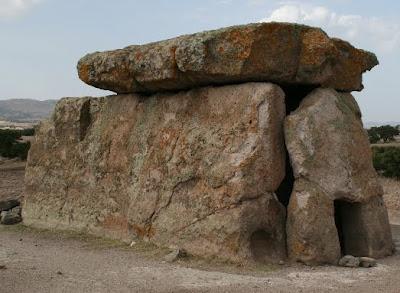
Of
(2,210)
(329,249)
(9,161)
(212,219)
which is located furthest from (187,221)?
(9,161)

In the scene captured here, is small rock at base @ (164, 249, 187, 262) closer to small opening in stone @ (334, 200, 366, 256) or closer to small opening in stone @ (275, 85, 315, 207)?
small opening in stone @ (275, 85, 315, 207)

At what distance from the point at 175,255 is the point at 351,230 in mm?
2659

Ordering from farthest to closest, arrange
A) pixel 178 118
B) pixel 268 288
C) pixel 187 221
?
pixel 178 118, pixel 187 221, pixel 268 288

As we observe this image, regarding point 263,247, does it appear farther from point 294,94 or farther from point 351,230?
point 294,94

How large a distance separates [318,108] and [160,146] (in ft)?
8.38

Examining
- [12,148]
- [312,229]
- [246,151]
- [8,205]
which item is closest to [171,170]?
[246,151]

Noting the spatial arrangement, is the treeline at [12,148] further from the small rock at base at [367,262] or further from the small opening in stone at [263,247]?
the small rock at base at [367,262]

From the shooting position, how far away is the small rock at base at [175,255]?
7.87 metres

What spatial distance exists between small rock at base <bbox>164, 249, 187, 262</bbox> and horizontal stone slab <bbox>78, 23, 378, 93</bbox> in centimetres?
258

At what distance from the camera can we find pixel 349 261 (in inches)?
301

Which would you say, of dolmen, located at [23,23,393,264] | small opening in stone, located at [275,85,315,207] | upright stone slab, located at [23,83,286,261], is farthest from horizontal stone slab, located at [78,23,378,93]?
small opening in stone, located at [275,85,315,207]

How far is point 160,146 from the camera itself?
29.7 feet

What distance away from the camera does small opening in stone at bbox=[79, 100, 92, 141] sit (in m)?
10.5

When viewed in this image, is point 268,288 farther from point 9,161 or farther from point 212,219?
point 9,161
